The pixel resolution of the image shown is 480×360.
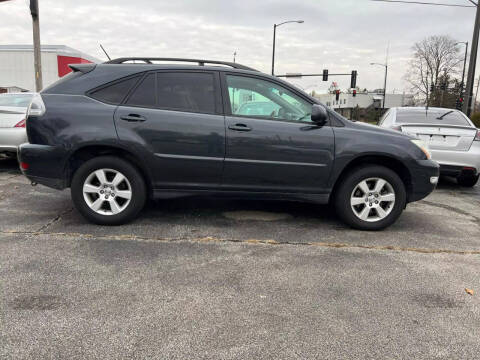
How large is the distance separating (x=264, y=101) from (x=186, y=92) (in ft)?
2.83

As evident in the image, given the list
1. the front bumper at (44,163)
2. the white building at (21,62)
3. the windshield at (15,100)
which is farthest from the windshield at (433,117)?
the white building at (21,62)

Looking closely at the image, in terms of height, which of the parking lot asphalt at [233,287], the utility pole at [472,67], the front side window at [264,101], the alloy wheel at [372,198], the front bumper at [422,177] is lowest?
the parking lot asphalt at [233,287]

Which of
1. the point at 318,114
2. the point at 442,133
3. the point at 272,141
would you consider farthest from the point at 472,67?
the point at 272,141

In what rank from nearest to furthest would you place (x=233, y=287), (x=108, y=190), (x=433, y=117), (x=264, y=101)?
(x=233, y=287)
(x=108, y=190)
(x=264, y=101)
(x=433, y=117)

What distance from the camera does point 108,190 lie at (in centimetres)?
439

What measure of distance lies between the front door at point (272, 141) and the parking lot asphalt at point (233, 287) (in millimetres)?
563

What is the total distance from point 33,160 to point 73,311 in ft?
7.27

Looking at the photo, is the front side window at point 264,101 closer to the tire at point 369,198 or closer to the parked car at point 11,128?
the tire at point 369,198

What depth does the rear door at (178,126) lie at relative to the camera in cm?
429

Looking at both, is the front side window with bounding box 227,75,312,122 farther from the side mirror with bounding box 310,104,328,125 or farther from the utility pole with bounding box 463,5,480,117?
the utility pole with bounding box 463,5,480,117

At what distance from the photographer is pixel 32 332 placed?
2449 millimetres

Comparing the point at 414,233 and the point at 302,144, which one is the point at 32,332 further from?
the point at 414,233

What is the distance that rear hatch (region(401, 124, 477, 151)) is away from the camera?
6.80 meters

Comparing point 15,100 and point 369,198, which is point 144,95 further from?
point 15,100
